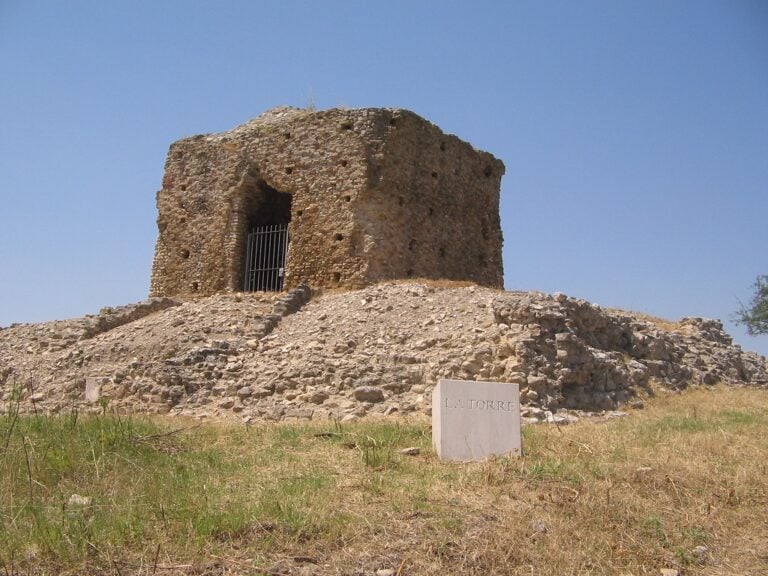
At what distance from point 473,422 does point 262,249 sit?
37.1 ft

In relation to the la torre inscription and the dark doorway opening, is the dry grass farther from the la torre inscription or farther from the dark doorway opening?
the dark doorway opening

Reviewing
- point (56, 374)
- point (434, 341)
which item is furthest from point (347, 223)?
point (56, 374)

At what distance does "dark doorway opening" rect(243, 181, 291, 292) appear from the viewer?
17719 mm

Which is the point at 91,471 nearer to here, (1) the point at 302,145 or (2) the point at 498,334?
(2) the point at 498,334

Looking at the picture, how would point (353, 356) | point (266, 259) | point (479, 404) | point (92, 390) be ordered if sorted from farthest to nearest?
1. point (266, 259)
2. point (92, 390)
3. point (353, 356)
4. point (479, 404)

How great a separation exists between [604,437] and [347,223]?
897cm

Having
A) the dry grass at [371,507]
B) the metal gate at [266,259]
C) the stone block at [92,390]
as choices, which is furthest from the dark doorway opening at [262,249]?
the dry grass at [371,507]

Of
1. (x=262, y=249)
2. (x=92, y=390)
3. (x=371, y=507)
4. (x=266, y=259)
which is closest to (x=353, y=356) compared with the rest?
(x=92, y=390)

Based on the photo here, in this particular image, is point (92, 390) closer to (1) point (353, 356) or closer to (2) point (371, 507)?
(1) point (353, 356)

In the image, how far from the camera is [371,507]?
567 centimetres

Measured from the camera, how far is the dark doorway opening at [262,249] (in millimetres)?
17719

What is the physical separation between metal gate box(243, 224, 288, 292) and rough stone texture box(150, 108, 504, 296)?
321mm

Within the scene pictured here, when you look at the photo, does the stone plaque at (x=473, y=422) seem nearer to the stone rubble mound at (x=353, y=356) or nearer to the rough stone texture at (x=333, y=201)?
the stone rubble mound at (x=353, y=356)

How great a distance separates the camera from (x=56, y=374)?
517 inches
